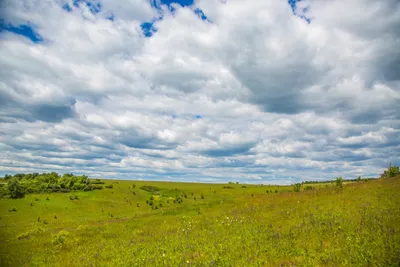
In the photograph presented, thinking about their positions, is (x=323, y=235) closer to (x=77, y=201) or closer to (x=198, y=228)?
(x=198, y=228)

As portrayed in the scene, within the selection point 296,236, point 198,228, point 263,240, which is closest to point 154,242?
point 198,228

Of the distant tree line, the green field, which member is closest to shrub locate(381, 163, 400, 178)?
the green field

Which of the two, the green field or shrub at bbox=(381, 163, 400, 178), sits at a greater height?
shrub at bbox=(381, 163, 400, 178)

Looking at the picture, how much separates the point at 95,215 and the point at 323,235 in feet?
159

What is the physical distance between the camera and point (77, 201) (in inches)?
2434

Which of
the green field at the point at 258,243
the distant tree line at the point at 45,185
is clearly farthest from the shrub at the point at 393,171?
the distant tree line at the point at 45,185

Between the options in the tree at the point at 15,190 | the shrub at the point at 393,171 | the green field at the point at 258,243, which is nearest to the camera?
the green field at the point at 258,243

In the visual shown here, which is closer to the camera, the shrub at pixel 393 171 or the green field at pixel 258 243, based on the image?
the green field at pixel 258 243

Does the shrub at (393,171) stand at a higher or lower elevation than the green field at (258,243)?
higher

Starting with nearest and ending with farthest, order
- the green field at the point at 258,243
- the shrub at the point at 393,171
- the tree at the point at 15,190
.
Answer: the green field at the point at 258,243 → the shrub at the point at 393,171 → the tree at the point at 15,190

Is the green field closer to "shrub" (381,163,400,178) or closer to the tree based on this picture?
"shrub" (381,163,400,178)

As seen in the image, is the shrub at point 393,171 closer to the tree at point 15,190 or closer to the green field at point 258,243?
the green field at point 258,243

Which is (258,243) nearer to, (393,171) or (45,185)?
(393,171)

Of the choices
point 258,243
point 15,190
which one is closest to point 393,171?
point 258,243
